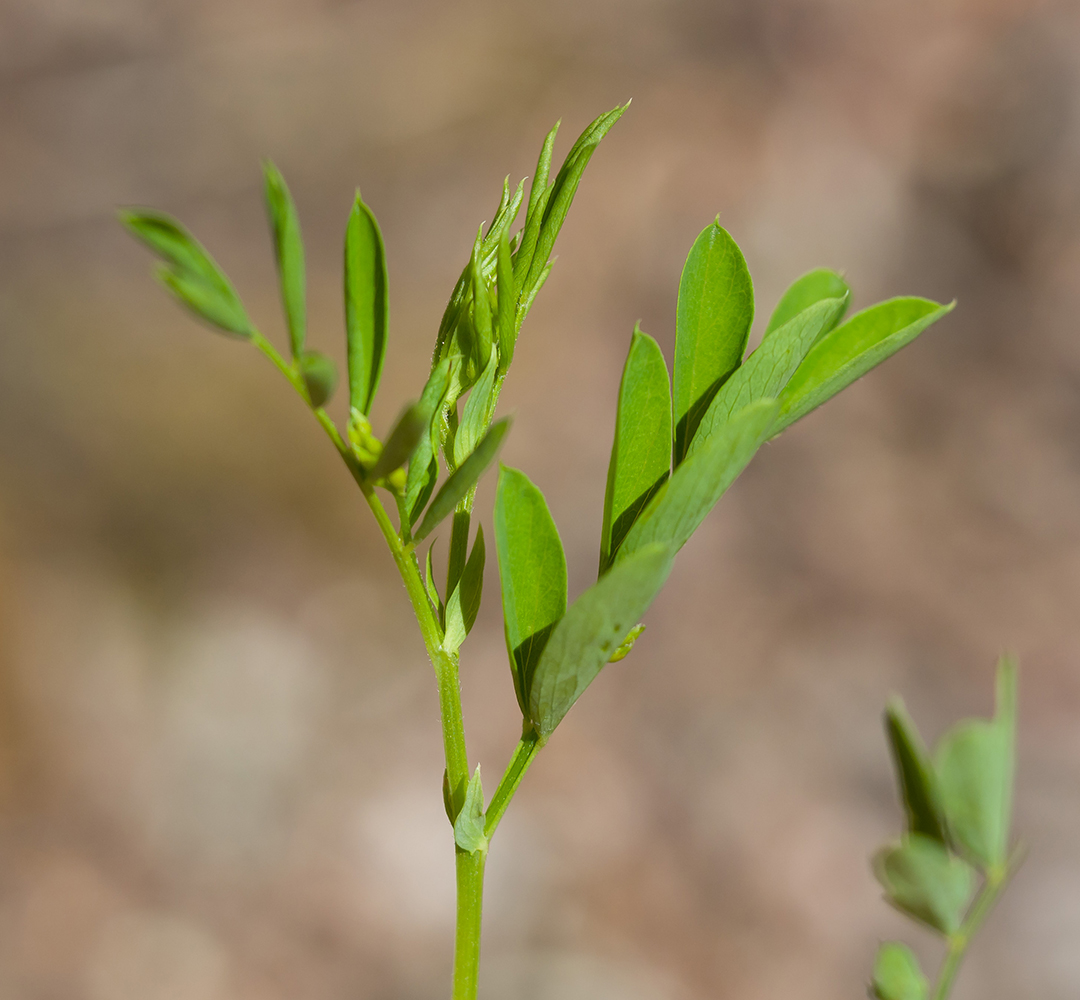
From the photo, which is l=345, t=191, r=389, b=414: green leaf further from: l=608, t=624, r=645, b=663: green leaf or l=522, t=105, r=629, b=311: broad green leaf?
l=608, t=624, r=645, b=663: green leaf

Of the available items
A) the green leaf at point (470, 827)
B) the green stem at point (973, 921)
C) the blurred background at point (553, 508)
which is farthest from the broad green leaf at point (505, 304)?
the blurred background at point (553, 508)

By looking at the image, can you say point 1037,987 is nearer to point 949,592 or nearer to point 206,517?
Result: point 949,592

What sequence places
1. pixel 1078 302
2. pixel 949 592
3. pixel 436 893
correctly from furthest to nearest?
pixel 1078 302, pixel 949 592, pixel 436 893

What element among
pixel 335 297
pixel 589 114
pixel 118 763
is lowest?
pixel 118 763

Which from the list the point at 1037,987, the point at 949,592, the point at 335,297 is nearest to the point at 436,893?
the point at 1037,987

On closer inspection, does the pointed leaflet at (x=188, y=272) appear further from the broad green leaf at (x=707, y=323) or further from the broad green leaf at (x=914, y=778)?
the broad green leaf at (x=914, y=778)
